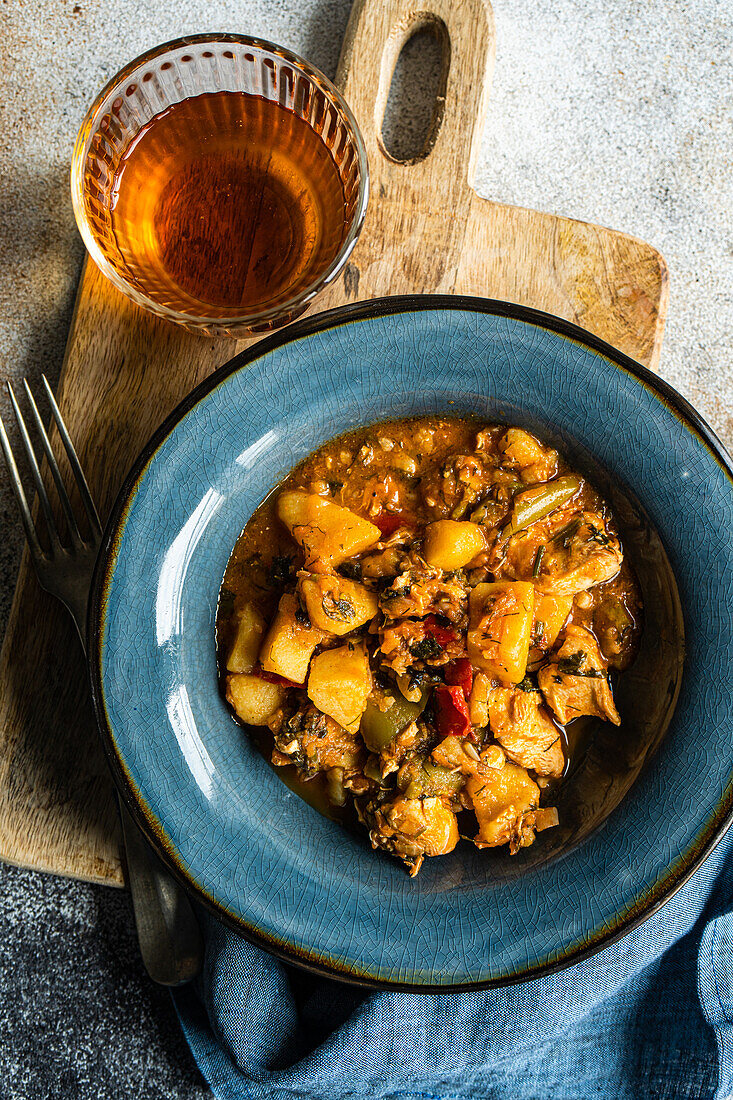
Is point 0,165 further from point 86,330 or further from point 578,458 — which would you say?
point 578,458

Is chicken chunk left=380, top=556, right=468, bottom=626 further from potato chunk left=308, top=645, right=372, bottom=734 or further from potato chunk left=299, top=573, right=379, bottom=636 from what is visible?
potato chunk left=308, top=645, right=372, bottom=734

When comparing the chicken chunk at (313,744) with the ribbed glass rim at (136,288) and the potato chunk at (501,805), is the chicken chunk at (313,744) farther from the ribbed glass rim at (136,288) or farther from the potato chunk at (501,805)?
the ribbed glass rim at (136,288)

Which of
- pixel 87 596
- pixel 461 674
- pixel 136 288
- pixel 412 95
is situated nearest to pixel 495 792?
pixel 461 674

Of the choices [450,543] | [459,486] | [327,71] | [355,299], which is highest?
[327,71]

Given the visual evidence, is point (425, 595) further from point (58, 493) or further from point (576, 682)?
point (58, 493)

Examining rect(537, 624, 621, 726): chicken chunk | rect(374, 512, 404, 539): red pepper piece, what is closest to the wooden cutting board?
rect(374, 512, 404, 539): red pepper piece

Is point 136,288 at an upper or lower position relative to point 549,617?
upper

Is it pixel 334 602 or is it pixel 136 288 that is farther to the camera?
pixel 136 288

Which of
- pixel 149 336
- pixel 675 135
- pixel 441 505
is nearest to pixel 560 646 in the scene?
pixel 441 505
